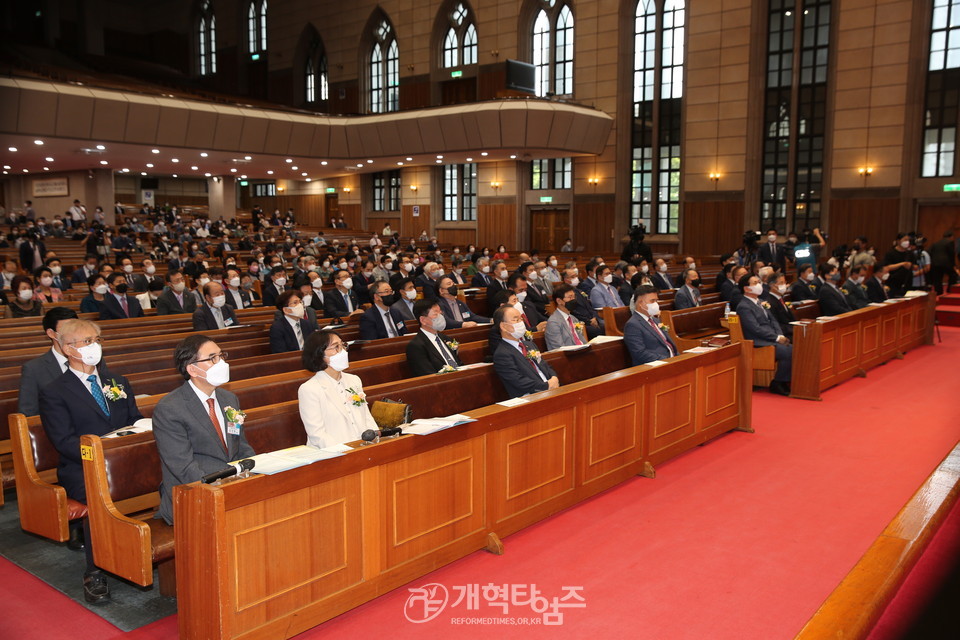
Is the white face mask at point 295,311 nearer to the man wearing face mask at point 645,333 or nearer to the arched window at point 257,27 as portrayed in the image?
the man wearing face mask at point 645,333

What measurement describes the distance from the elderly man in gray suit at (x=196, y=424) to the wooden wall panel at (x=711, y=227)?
768 inches

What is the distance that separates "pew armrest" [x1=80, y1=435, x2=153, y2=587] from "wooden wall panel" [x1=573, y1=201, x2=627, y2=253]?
20780 millimetres

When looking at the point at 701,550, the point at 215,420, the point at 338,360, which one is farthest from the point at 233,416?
the point at 701,550

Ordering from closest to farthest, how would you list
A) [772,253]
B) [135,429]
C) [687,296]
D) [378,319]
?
[135,429]
[378,319]
[687,296]
[772,253]

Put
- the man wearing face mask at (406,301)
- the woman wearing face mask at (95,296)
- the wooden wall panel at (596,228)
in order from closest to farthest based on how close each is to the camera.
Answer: the man wearing face mask at (406,301), the woman wearing face mask at (95,296), the wooden wall panel at (596,228)

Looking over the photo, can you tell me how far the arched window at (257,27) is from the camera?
3256cm

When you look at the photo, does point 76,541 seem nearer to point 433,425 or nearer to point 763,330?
point 433,425

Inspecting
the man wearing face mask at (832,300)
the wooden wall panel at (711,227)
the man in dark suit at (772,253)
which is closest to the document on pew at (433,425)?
the man wearing face mask at (832,300)

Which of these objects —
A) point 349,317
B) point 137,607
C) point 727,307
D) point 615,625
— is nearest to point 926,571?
point 615,625

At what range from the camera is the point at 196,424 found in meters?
3.36

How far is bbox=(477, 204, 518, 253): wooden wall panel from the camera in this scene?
983 inches

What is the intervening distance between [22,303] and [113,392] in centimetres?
491

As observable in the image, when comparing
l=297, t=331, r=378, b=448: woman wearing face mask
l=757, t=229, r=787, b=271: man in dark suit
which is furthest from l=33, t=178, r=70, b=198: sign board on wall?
l=297, t=331, r=378, b=448: woman wearing face mask

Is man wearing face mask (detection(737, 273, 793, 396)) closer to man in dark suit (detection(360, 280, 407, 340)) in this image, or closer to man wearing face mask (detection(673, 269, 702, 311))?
man wearing face mask (detection(673, 269, 702, 311))
